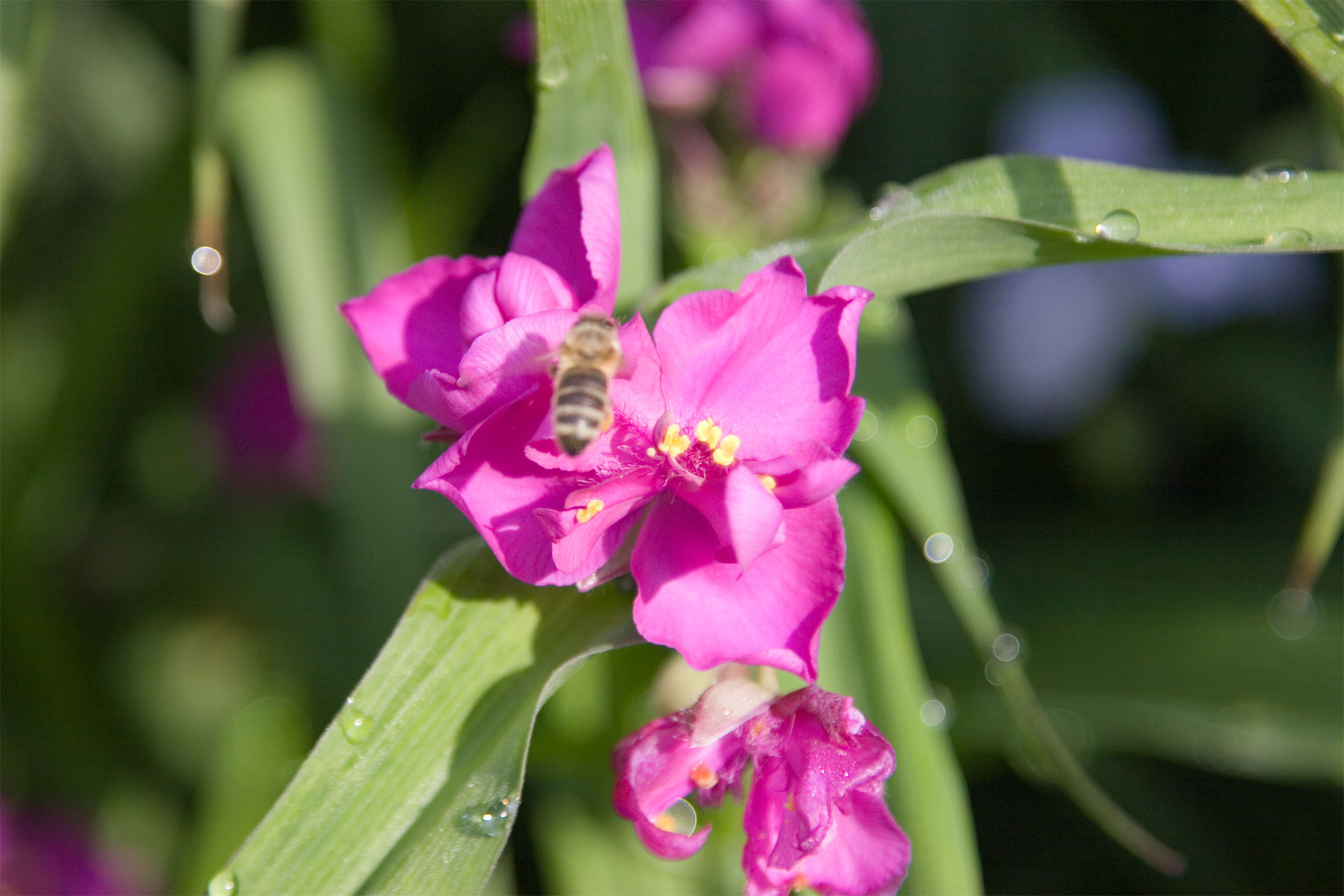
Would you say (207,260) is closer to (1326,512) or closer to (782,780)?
(782,780)

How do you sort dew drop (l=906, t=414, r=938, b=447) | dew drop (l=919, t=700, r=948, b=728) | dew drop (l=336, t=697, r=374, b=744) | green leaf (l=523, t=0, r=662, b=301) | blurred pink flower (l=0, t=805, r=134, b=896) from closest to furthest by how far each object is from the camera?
dew drop (l=336, t=697, r=374, b=744), green leaf (l=523, t=0, r=662, b=301), dew drop (l=919, t=700, r=948, b=728), dew drop (l=906, t=414, r=938, b=447), blurred pink flower (l=0, t=805, r=134, b=896)

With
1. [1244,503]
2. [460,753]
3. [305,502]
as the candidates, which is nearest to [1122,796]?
[1244,503]

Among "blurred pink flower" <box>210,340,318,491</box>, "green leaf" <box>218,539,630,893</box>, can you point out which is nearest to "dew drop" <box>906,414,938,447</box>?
"green leaf" <box>218,539,630,893</box>

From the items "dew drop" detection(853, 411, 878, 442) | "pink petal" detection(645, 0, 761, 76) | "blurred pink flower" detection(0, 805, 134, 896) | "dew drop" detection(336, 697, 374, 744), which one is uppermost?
"pink petal" detection(645, 0, 761, 76)

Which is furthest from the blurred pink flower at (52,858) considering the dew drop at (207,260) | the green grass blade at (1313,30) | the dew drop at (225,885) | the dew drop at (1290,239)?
the green grass blade at (1313,30)

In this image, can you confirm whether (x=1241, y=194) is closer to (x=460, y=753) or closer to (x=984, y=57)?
(x=460, y=753)

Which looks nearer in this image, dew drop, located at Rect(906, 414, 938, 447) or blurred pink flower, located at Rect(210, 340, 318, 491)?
dew drop, located at Rect(906, 414, 938, 447)

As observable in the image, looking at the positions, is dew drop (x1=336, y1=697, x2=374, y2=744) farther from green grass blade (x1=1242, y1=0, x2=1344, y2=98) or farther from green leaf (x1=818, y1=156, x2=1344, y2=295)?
green grass blade (x1=1242, y1=0, x2=1344, y2=98)
